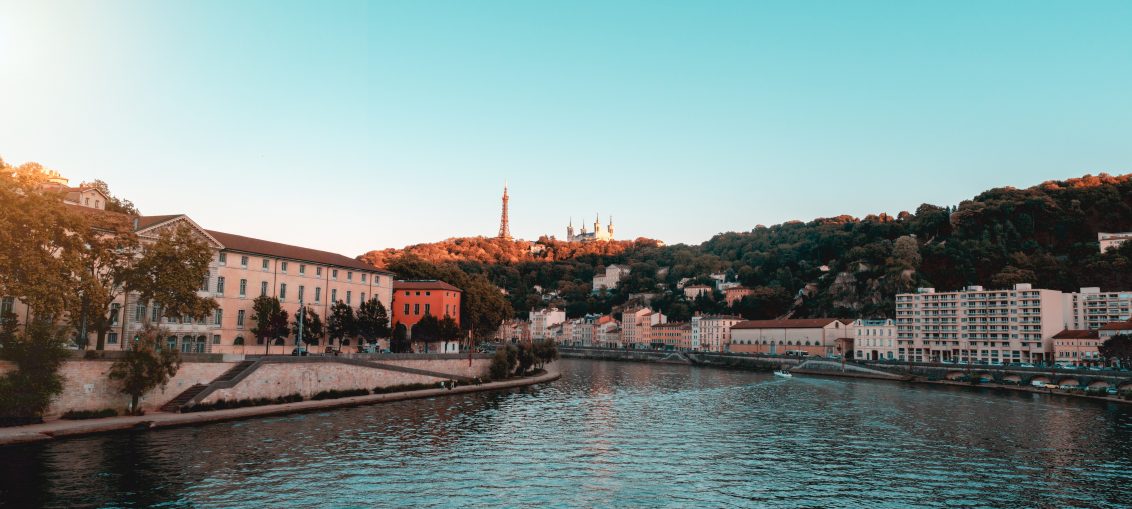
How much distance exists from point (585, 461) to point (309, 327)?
1539 inches

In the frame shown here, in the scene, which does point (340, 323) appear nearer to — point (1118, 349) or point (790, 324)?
point (1118, 349)

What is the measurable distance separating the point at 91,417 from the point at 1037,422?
62.1 metres

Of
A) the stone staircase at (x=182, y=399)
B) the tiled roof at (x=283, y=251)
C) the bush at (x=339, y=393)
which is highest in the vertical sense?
the tiled roof at (x=283, y=251)

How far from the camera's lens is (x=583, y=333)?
19775 centimetres

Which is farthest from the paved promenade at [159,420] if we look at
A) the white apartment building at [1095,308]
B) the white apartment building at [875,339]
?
the white apartment building at [1095,308]

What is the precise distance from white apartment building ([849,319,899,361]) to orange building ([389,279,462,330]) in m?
82.2

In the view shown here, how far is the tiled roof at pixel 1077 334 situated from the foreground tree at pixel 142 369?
376ft

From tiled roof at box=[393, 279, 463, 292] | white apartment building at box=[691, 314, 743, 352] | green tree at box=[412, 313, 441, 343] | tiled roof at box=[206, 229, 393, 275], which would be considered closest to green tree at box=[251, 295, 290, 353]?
tiled roof at box=[206, 229, 393, 275]

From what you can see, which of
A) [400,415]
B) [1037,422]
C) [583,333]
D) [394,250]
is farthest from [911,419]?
[394,250]

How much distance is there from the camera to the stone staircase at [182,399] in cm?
4038

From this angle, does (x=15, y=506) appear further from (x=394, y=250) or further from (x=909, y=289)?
(x=394, y=250)

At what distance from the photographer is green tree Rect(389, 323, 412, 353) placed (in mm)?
74938

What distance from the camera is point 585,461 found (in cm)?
3200

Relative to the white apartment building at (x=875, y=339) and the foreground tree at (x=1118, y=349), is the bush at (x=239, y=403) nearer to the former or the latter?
the foreground tree at (x=1118, y=349)
